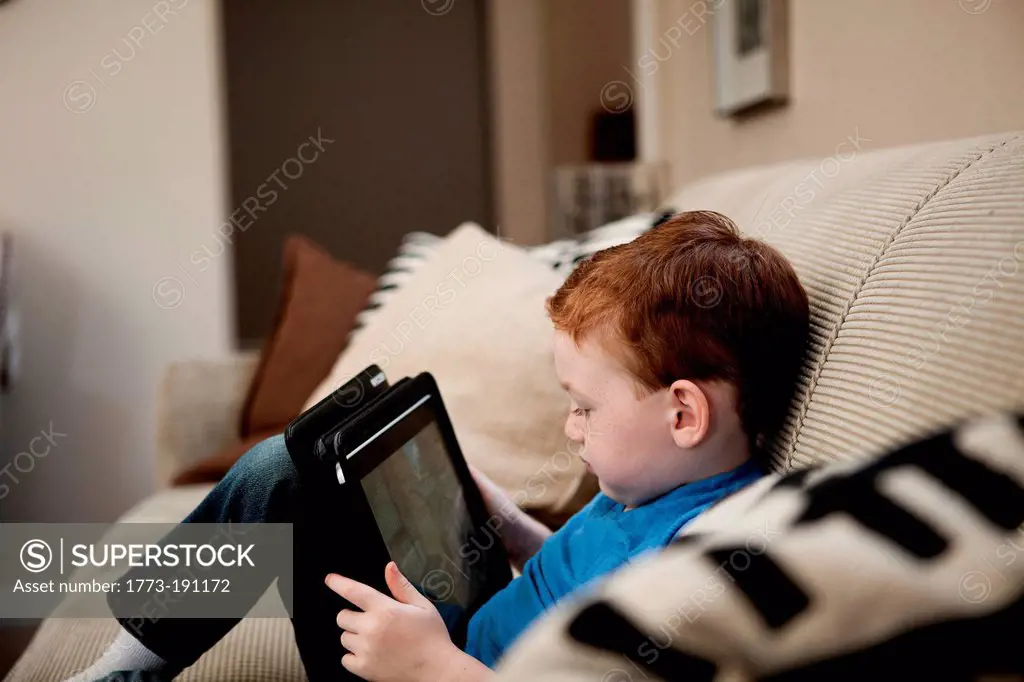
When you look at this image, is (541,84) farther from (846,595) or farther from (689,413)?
(846,595)

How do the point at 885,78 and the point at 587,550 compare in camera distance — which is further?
the point at 885,78

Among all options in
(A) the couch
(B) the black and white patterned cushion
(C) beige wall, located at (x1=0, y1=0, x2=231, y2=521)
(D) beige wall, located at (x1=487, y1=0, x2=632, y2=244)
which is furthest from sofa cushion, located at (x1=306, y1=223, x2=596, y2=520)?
(D) beige wall, located at (x1=487, y1=0, x2=632, y2=244)

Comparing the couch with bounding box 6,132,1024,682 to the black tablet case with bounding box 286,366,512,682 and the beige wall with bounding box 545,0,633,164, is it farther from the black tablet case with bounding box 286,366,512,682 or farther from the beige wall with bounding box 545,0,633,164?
the beige wall with bounding box 545,0,633,164

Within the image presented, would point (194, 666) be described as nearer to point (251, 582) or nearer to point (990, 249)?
point (251, 582)

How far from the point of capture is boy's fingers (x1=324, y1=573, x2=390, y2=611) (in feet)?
2.22

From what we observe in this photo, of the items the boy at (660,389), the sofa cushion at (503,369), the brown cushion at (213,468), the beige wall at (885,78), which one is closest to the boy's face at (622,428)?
the boy at (660,389)

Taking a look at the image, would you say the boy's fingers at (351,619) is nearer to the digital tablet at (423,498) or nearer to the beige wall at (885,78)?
the digital tablet at (423,498)

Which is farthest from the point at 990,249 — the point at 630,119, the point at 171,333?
the point at 630,119

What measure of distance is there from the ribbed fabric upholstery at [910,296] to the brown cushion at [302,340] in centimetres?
110

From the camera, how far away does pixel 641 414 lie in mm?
754

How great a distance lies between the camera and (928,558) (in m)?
0.41

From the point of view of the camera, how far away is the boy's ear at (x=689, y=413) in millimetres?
735

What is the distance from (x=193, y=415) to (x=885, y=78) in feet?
4.78

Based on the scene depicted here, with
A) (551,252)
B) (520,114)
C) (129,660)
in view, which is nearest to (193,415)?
(551,252)
